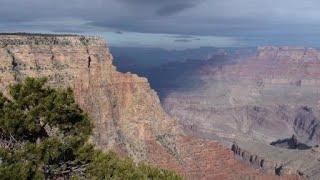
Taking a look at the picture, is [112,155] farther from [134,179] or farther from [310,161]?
[310,161]

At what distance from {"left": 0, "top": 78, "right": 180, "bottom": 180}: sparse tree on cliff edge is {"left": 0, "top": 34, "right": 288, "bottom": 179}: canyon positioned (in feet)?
172

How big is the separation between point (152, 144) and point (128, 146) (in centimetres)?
375

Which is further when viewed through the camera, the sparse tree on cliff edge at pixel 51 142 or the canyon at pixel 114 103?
the canyon at pixel 114 103

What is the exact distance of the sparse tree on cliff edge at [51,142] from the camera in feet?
97.6

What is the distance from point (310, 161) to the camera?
137 m

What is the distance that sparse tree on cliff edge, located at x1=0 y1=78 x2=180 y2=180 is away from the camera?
29.7m

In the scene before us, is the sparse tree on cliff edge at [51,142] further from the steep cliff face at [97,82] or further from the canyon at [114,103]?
the canyon at [114,103]

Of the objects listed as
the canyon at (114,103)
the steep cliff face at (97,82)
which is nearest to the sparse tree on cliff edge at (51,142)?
the steep cliff face at (97,82)

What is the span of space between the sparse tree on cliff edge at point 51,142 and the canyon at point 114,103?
5233 cm

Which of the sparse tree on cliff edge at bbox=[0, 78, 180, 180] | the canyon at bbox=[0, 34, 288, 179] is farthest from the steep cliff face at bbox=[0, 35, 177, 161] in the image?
the sparse tree on cliff edge at bbox=[0, 78, 180, 180]

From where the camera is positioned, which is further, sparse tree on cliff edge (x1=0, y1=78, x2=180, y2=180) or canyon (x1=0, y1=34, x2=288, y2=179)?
canyon (x1=0, y1=34, x2=288, y2=179)

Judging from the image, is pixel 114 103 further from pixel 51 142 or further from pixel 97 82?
pixel 51 142

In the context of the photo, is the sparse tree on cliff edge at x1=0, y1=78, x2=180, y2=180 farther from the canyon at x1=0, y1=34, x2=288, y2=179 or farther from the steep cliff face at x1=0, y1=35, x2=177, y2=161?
the canyon at x1=0, y1=34, x2=288, y2=179

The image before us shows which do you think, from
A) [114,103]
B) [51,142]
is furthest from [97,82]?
[51,142]
